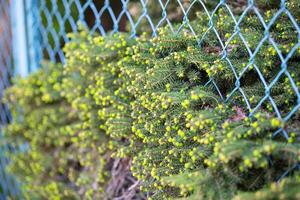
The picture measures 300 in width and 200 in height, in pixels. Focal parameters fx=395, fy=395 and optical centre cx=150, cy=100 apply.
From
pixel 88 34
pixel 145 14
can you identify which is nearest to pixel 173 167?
pixel 145 14

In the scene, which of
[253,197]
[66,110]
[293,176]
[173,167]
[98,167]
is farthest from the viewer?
[66,110]

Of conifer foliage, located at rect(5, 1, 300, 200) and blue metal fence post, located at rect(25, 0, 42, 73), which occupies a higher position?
blue metal fence post, located at rect(25, 0, 42, 73)

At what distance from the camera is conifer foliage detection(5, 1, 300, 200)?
1.43 meters

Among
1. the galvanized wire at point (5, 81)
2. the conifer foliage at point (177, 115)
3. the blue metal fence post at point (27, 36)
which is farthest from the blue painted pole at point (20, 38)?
the conifer foliage at point (177, 115)

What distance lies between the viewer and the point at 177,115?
5.64 ft

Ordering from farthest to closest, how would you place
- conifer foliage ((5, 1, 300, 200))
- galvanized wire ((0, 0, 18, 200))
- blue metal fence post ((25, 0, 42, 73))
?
galvanized wire ((0, 0, 18, 200)) < blue metal fence post ((25, 0, 42, 73)) < conifer foliage ((5, 1, 300, 200))

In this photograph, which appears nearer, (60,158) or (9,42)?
(60,158)

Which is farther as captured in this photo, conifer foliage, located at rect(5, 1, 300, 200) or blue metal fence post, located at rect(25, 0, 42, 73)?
blue metal fence post, located at rect(25, 0, 42, 73)

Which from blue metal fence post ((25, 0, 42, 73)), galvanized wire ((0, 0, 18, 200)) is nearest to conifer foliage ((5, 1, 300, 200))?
blue metal fence post ((25, 0, 42, 73))

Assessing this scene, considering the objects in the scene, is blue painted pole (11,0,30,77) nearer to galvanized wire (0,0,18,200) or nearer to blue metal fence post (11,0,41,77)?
blue metal fence post (11,0,41,77)

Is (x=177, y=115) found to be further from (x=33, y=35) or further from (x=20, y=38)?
(x=20, y=38)

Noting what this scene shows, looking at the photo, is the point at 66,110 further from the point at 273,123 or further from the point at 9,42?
the point at 9,42

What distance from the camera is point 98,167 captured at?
2.44m

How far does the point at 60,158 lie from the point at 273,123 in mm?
1823
